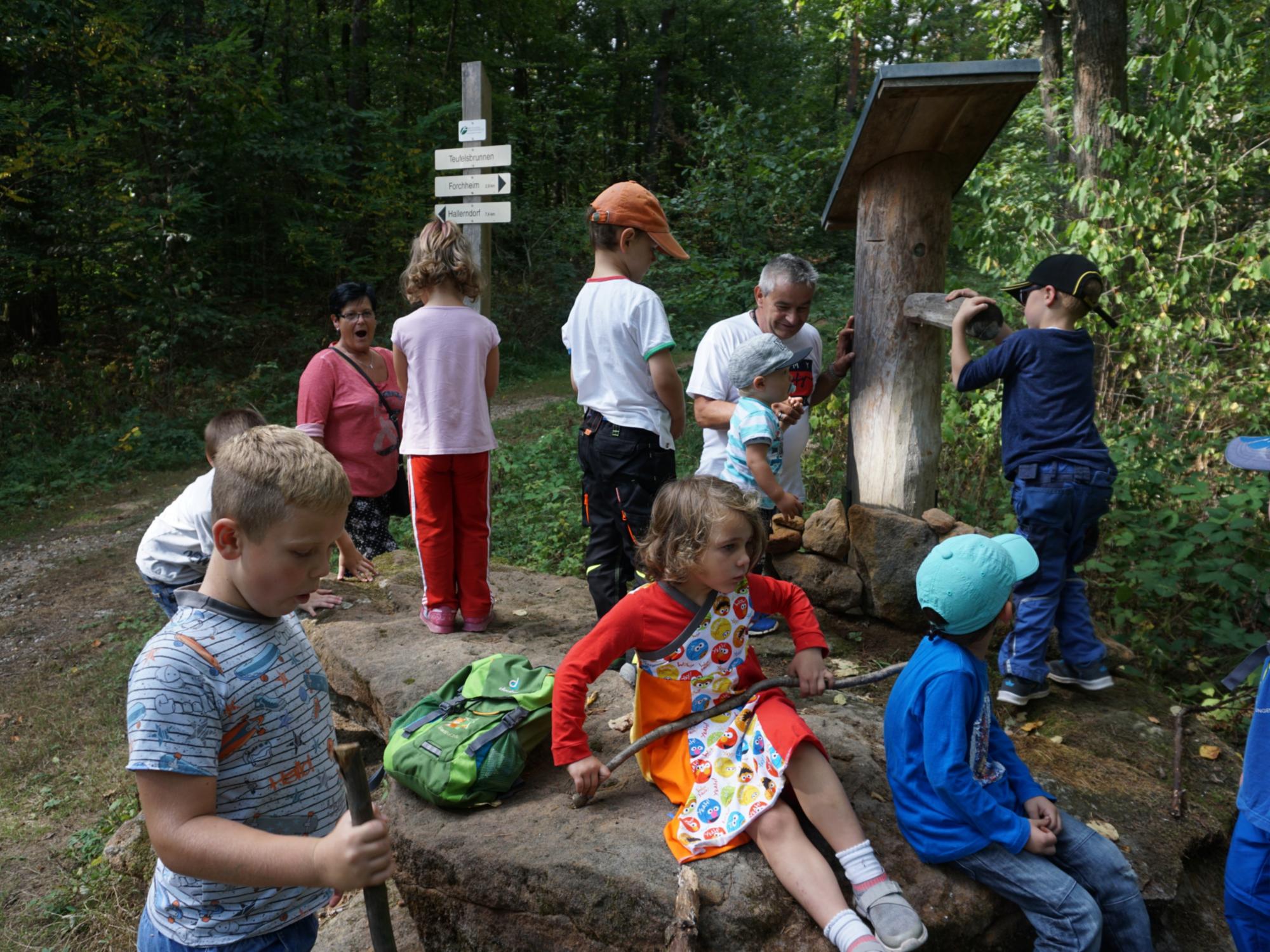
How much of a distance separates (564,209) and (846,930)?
17.4m

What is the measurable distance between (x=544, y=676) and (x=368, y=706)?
118 cm

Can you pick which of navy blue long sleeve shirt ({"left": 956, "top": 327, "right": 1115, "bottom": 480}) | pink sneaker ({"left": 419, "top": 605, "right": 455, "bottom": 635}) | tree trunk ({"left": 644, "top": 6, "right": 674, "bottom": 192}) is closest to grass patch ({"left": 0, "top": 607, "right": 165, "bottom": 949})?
pink sneaker ({"left": 419, "top": 605, "right": 455, "bottom": 635})

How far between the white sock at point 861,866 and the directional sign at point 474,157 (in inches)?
182

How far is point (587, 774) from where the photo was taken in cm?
254

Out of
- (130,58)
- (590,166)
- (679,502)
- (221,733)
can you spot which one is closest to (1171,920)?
(679,502)

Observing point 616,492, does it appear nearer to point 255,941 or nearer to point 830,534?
point 830,534

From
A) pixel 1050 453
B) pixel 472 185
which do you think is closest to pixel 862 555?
pixel 1050 453

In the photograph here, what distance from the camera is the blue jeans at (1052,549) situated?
3.47 meters

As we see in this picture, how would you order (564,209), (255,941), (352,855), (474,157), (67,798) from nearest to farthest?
(352,855), (255,941), (67,798), (474,157), (564,209)

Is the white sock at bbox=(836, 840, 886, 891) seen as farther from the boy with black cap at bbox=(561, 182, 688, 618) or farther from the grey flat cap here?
the grey flat cap

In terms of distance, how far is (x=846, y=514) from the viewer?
441 cm

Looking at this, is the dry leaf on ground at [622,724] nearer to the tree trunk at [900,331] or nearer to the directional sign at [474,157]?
the tree trunk at [900,331]

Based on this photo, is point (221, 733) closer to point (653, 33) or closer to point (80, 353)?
point (80, 353)

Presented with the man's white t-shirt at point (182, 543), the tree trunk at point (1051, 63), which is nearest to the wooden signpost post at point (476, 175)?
the man's white t-shirt at point (182, 543)
